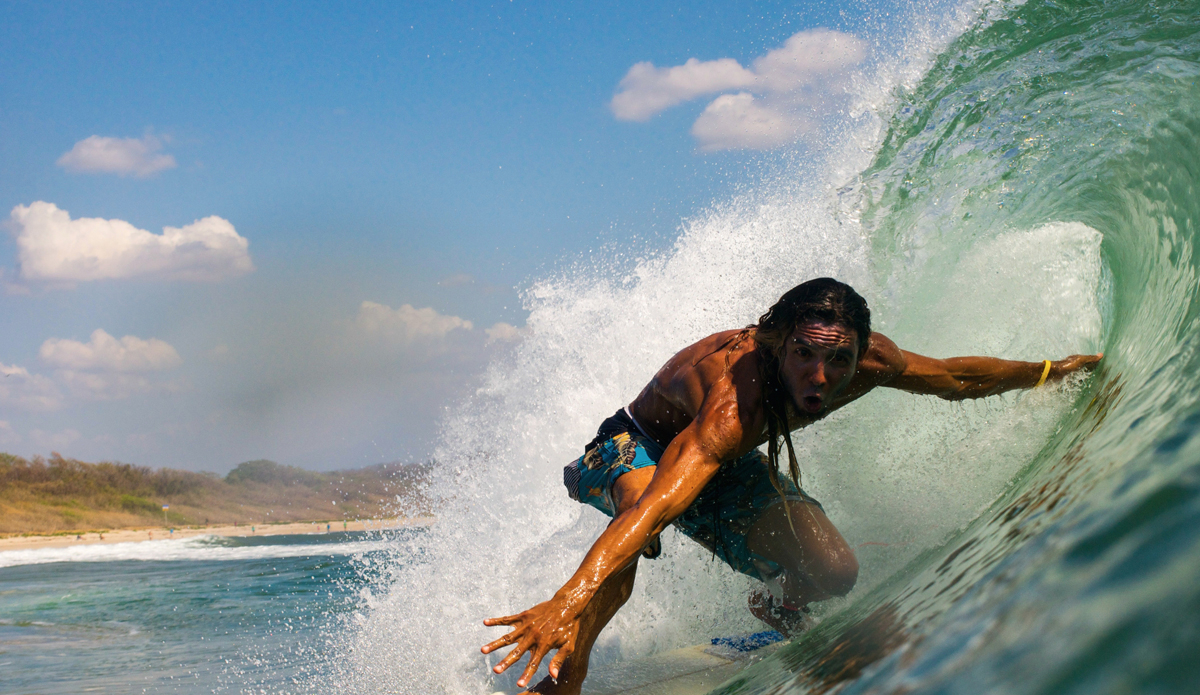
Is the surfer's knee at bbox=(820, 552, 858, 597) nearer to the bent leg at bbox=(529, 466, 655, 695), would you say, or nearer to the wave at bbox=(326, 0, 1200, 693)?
the wave at bbox=(326, 0, 1200, 693)

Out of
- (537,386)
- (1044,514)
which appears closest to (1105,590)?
(1044,514)

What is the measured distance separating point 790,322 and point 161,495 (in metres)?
66.4

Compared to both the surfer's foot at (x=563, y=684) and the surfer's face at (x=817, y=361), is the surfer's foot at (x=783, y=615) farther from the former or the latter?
the surfer's foot at (x=563, y=684)

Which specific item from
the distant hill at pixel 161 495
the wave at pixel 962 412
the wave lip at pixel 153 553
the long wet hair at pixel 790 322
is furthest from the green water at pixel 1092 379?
the distant hill at pixel 161 495

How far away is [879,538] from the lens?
4.02 meters

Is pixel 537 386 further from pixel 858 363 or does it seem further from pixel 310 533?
pixel 310 533

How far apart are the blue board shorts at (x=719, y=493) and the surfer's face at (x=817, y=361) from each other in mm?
599

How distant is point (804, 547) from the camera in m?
3.10

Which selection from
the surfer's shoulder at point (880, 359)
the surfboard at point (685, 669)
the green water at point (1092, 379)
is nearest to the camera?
the green water at point (1092, 379)

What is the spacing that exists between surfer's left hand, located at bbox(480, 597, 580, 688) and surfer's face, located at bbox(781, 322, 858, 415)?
1080 mm

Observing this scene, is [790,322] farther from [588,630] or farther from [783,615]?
[783,615]

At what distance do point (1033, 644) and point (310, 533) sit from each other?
177 feet

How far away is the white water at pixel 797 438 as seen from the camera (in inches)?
161

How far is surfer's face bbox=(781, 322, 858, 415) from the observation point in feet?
8.37
